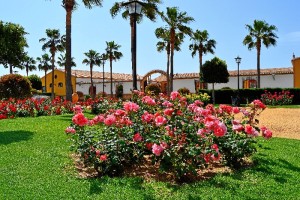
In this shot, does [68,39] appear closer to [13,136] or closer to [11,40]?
[11,40]

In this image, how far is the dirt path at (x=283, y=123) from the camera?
13.0 metres

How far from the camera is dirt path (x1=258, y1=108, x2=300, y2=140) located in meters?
13.0

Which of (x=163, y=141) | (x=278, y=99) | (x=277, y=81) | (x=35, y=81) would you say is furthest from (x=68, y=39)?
(x=35, y=81)

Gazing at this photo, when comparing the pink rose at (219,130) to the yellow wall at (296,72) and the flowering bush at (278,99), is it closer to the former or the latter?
the flowering bush at (278,99)

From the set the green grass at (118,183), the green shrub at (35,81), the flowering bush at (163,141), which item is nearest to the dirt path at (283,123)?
the green grass at (118,183)

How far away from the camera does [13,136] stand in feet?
→ 30.6

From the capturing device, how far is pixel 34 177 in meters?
5.68

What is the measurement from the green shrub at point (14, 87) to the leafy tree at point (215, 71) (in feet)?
55.9

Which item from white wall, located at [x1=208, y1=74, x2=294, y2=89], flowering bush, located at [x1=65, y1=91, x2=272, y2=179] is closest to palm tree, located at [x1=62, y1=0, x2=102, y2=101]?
flowering bush, located at [x1=65, y1=91, x2=272, y2=179]

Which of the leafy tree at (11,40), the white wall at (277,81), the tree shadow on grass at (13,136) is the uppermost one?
the leafy tree at (11,40)

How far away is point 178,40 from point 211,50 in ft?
28.5

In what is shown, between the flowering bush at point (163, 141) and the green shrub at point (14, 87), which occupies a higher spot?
the green shrub at point (14, 87)

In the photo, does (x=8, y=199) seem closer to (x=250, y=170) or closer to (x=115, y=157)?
(x=115, y=157)

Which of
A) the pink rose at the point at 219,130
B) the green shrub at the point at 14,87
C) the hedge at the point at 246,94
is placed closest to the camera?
the pink rose at the point at 219,130
